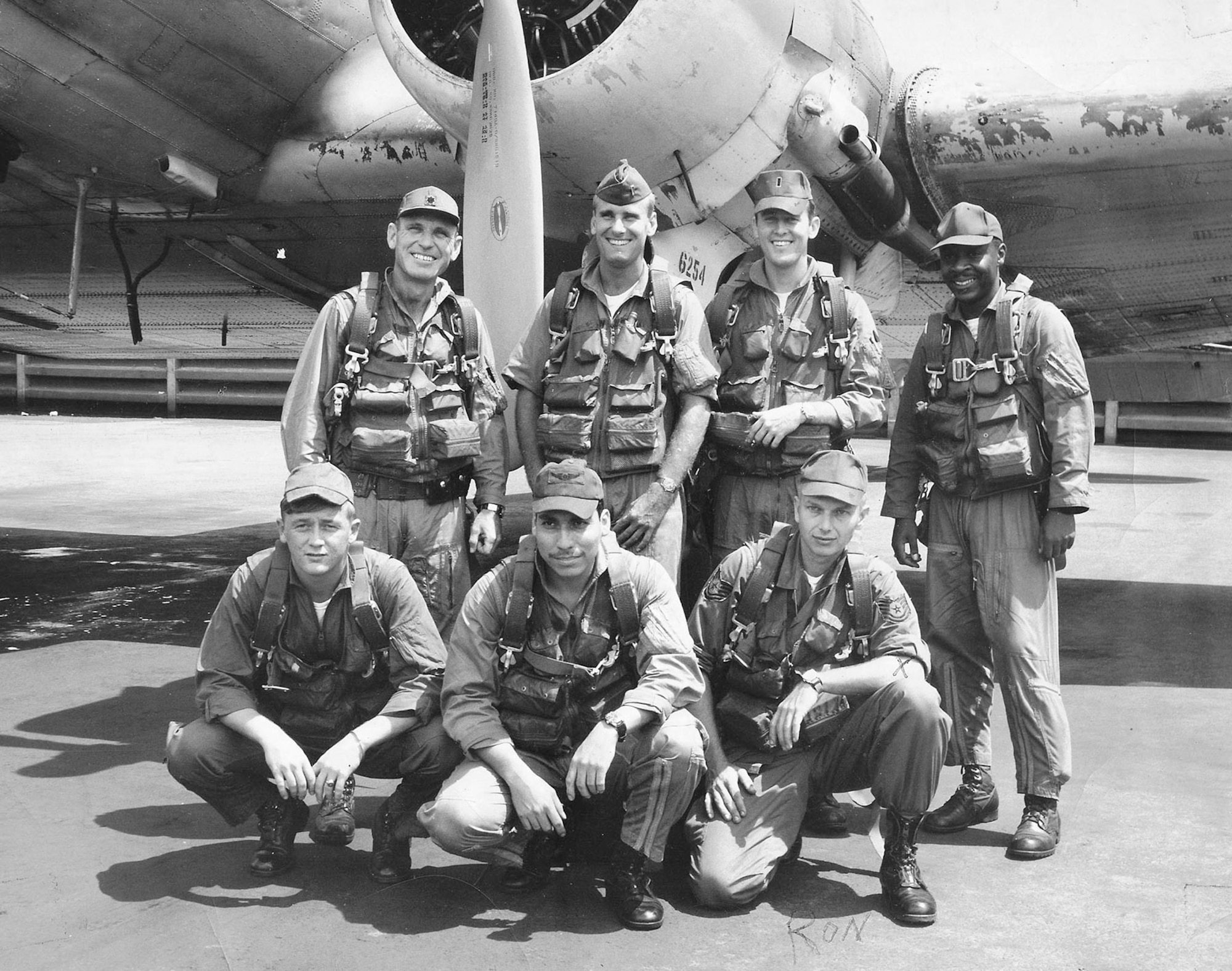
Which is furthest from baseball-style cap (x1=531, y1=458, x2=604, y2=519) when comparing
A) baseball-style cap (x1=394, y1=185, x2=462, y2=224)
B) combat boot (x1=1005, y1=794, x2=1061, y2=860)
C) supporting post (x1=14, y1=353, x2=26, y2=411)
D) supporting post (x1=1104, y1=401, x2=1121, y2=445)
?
supporting post (x1=14, y1=353, x2=26, y2=411)

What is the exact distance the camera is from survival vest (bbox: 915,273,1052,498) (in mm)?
4160

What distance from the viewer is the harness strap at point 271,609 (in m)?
3.70

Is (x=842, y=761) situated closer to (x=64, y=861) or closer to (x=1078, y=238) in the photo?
(x=64, y=861)

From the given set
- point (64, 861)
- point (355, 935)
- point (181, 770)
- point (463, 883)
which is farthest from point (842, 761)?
point (64, 861)

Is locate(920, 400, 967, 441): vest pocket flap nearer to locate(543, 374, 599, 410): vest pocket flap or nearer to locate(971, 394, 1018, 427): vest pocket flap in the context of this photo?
locate(971, 394, 1018, 427): vest pocket flap

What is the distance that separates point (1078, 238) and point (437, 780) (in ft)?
18.9

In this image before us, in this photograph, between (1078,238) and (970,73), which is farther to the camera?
(1078,238)

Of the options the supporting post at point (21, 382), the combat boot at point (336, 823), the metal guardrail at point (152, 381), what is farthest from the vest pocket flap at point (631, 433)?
the supporting post at point (21, 382)

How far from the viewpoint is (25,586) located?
326 inches

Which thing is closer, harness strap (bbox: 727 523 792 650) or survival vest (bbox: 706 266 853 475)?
harness strap (bbox: 727 523 792 650)

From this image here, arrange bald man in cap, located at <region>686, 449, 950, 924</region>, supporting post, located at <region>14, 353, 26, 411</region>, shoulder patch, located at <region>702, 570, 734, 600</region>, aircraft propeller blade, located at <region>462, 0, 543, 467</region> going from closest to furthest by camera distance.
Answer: bald man in cap, located at <region>686, 449, 950, 924</region>, shoulder patch, located at <region>702, 570, 734, 600</region>, aircraft propeller blade, located at <region>462, 0, 543, 467</region>, supporting post, located at <region>14, 353, 26, 411</region>

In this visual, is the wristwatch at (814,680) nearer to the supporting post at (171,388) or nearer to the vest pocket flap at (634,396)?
the vest pocket flap at (634,396)

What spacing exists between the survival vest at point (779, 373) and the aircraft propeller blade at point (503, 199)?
48.3 inches

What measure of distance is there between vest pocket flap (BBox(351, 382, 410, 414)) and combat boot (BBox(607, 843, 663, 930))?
69.3 inches
